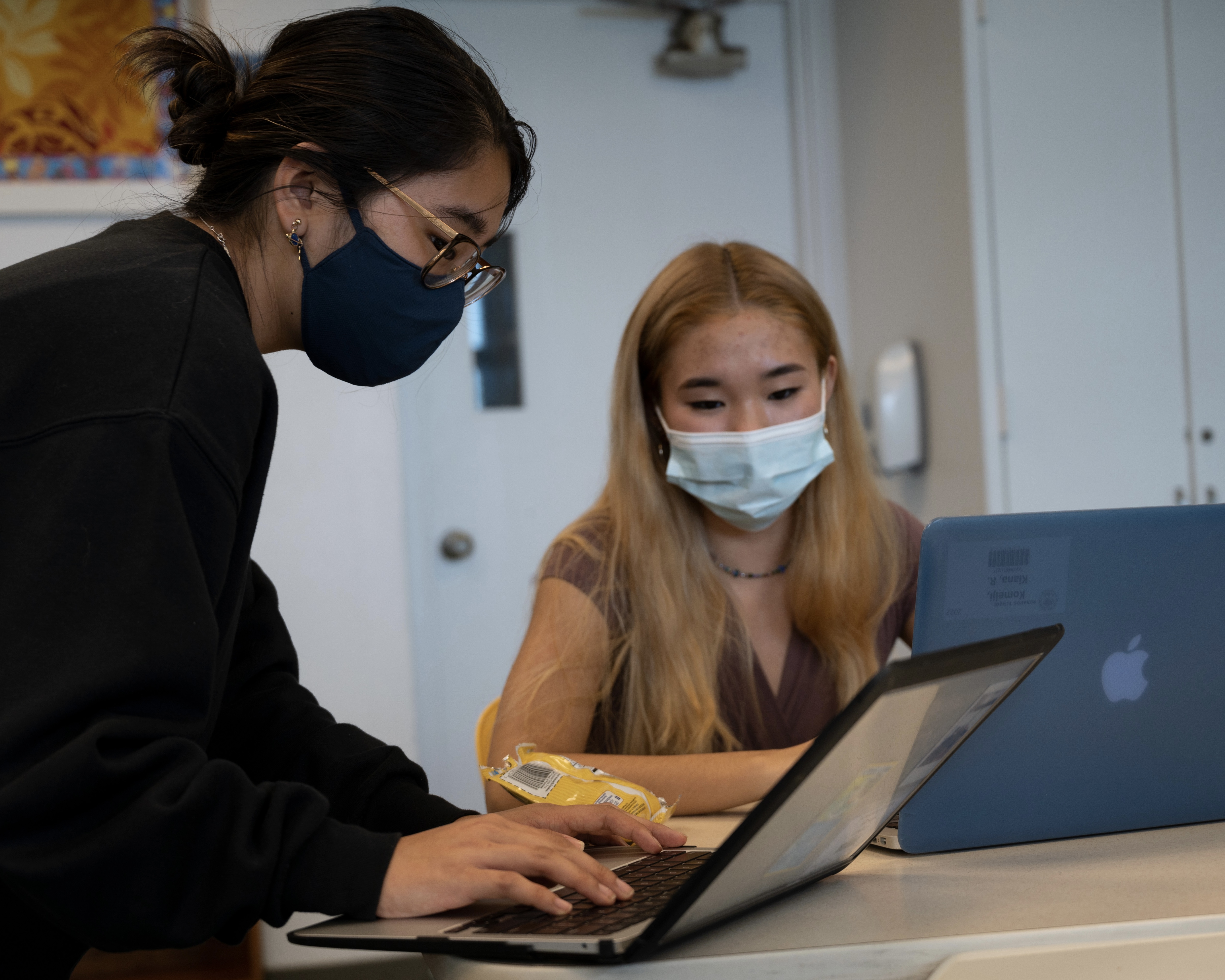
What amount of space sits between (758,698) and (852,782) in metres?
0.76

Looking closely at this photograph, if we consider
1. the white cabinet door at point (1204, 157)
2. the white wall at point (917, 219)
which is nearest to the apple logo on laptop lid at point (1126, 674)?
the white wall at point (917, 219)

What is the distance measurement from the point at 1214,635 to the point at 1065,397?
5.18 ft

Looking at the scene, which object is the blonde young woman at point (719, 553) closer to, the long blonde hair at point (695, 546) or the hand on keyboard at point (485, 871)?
the long blonde hair at point (695, 546)

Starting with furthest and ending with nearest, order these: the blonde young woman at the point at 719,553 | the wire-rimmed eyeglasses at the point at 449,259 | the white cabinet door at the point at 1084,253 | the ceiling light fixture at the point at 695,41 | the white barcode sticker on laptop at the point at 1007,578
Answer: the ceiling light fixture at the point at 695,41 < the white cabinet door at the point at 1084,253 < the blonde young woman at the point at 719,553 < the wire-rimmed eyeglasses at the point at 449,259 < the white barcode sticker on laptop at the point at 1007,578

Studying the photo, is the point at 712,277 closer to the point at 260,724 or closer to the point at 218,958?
the point at 260,724

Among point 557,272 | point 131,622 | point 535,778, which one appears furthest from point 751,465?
point 557,272

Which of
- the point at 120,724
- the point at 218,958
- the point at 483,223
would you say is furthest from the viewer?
the point at 218,958

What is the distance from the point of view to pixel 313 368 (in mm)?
2354

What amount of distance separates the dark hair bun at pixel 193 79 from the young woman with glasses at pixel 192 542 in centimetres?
3

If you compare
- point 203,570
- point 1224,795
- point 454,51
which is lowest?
point 1224,795

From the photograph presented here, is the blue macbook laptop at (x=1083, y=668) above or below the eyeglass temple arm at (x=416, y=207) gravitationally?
below

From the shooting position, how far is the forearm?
42.2 inches

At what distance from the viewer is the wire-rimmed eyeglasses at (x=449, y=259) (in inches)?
34.9

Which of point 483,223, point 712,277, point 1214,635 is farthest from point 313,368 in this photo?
point 1214,635
